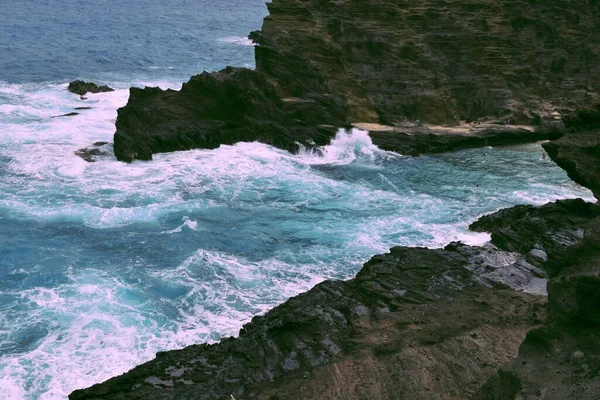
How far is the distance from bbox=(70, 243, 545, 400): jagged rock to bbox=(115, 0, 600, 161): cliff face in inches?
810

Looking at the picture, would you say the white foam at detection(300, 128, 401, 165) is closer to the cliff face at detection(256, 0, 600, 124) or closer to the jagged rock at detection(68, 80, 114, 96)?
the cliff face at detection(256, 0, 600, 124)

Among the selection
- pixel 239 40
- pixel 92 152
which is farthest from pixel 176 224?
pixel 239 40

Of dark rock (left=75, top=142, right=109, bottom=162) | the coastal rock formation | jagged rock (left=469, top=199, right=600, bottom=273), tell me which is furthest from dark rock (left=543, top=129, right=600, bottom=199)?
dark rock (left=75, top=142, right=109, bottom=162)

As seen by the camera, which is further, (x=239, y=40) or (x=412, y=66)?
A: (x=239, y=40)

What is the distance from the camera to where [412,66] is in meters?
45.8

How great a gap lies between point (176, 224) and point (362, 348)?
Answer: 1396cm

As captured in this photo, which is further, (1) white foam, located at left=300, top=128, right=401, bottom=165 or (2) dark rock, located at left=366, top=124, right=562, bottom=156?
(2) dark rock, located at left=366, top=124, right=562, bottom=156

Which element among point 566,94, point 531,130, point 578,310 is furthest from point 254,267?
point 566,94

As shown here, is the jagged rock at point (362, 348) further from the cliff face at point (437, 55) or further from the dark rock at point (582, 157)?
the cliff face at point (437, 55)

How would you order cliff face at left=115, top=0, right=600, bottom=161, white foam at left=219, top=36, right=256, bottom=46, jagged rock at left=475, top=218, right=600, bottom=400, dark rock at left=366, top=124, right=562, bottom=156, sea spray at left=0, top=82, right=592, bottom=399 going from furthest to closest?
white foam at left=219, top=36, right=256, bottom=46
cliff face at left=115, top=0, right=600, bottom=161
dark rock at left=366, top=124, right=562, bottom=156
sea spray at left=0, top=82, right=592, bottom=399
jagged rock at left=475, top=218, right=600, bottom=400

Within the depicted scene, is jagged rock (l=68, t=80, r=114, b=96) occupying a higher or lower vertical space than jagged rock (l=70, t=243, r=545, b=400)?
lower

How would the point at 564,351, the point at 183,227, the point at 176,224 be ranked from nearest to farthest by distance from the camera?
1. the point at 564,351
2. the point at 183,227
3. the point at 176,224

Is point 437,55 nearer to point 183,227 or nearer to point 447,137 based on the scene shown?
point 447,137

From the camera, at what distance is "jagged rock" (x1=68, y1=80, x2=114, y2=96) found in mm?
53812
